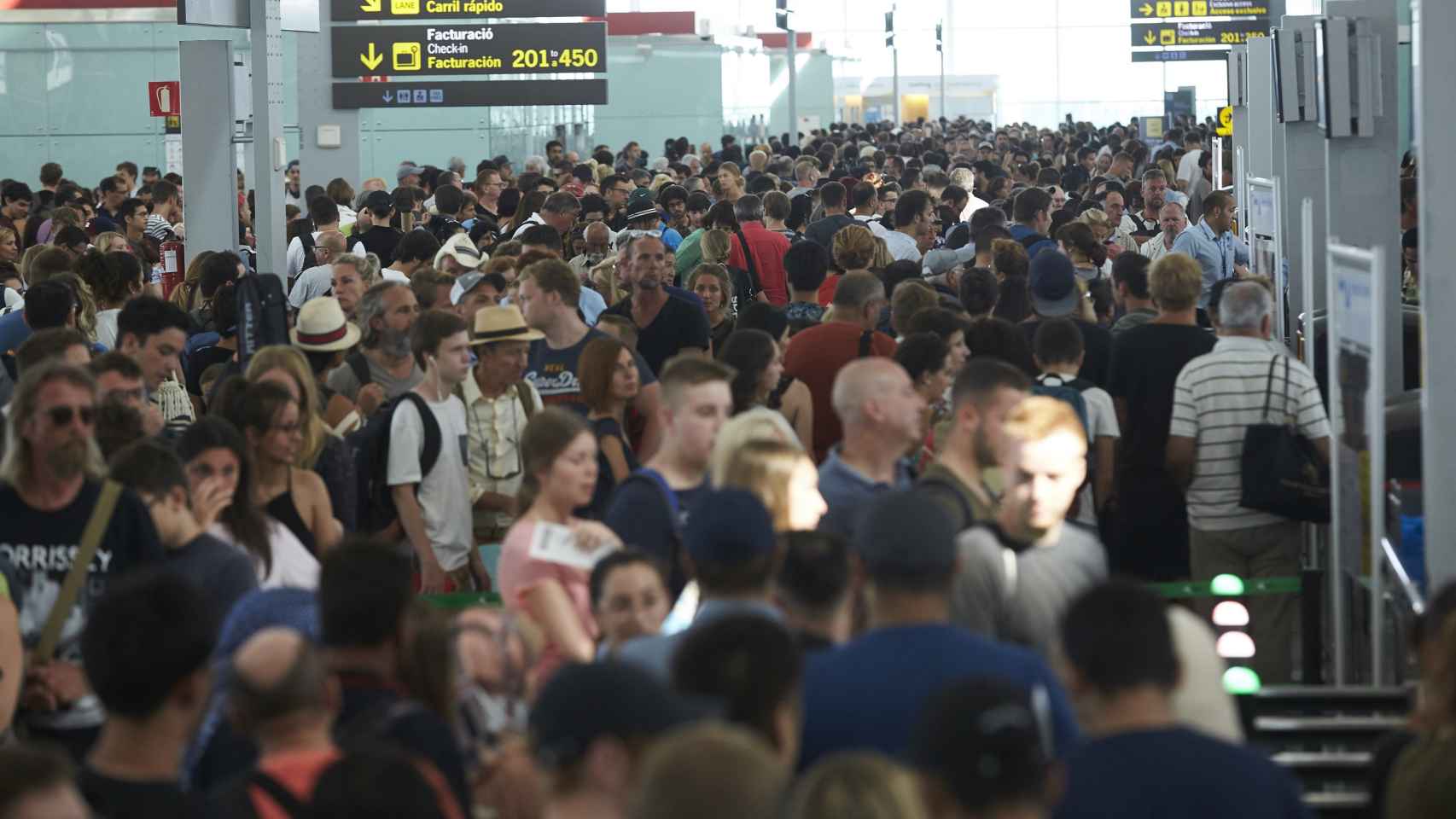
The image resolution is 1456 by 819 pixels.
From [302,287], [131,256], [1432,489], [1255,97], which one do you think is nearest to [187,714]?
[1432,489]

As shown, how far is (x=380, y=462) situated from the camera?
708 centimetres

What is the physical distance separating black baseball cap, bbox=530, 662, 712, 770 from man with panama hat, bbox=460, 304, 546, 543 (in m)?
4.26

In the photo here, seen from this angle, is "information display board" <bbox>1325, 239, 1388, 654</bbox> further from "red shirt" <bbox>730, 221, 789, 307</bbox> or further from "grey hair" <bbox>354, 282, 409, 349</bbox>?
"red shirt" <bbox>730, 221, 789, 307</bbox>

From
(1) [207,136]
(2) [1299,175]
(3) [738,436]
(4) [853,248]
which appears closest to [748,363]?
(3) [738,436]

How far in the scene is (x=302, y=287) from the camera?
464 inches

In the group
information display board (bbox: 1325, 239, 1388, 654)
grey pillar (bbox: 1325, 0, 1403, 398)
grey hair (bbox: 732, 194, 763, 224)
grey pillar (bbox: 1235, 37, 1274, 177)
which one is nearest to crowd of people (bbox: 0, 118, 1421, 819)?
information display board (bbox: 1325, 239, 1388, 654)

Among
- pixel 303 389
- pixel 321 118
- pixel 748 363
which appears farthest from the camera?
pixel 321 118

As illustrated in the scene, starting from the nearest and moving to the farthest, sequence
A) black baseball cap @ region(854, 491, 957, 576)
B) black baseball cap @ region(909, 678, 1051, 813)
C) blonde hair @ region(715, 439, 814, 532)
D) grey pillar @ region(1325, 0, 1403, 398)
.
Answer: black baseball cap @ region(909, 678, 1051, 813) → black baseball cap @ region(854, 491, 957, 576) → blonde hair @ region(715, 439, 814, 532) → grey pillar @ region(1325, 0, 1403, 398)

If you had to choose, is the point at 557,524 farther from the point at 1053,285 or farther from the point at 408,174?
the point at 408,174

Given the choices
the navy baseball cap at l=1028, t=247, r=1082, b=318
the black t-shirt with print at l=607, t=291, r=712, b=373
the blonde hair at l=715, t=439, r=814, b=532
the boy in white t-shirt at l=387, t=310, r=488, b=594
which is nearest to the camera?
the blonde hair at l=715, t=439, r=814, b=532

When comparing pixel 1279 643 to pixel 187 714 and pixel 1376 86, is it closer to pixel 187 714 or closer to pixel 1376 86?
pixel 1376 86

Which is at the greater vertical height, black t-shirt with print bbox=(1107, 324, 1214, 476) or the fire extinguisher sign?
the fire extinguisher sign

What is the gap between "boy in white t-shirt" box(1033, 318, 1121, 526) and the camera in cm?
747

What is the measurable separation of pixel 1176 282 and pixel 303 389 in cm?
366
